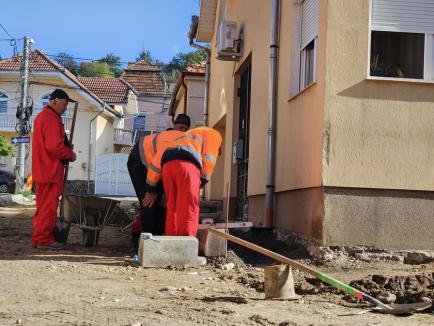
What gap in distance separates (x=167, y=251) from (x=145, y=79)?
6300 cm

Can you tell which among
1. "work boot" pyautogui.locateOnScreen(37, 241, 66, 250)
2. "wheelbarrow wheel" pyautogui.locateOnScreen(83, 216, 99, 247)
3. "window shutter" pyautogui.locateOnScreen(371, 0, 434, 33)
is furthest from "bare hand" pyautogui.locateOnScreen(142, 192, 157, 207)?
"window shutter" pyautogui.locateOnScreen(371, 0, 434, 33)

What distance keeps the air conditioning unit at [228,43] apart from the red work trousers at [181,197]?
5788 millimetres

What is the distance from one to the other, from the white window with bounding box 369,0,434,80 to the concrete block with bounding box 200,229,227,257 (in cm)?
253

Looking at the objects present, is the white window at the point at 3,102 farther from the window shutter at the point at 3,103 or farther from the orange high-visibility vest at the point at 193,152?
the orange high-visibility vest at the point at 193,152

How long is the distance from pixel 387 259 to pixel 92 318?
146 inches

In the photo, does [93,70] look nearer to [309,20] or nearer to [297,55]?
[297,55]

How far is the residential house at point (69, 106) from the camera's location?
41.5 meters

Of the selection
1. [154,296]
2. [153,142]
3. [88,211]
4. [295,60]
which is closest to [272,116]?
[295,60]

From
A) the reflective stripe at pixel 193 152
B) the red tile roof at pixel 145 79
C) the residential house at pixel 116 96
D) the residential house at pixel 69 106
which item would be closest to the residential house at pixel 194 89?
the reflective stripe at pixel 193 152

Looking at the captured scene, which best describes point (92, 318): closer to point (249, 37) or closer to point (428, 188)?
point (428, 188)

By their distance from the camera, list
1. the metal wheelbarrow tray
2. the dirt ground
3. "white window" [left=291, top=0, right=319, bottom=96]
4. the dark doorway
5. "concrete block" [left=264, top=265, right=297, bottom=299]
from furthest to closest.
→ the dark doorway < the metal wheelbarrow tray < "white window" [left=291, top=0, right=319, bottom=96] < "concrete block" [left=264, top=265, right=297, bottom=299] < the dirt ground

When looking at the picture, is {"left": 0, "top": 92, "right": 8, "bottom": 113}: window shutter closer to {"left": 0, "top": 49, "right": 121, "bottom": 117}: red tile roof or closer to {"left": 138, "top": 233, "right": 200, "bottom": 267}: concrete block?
{"left": 0, "top": 49, "right": 121, "bottom": 117}: red tile roof

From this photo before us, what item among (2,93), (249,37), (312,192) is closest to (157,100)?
(2,93)

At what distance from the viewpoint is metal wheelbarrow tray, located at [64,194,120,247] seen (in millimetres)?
8312
